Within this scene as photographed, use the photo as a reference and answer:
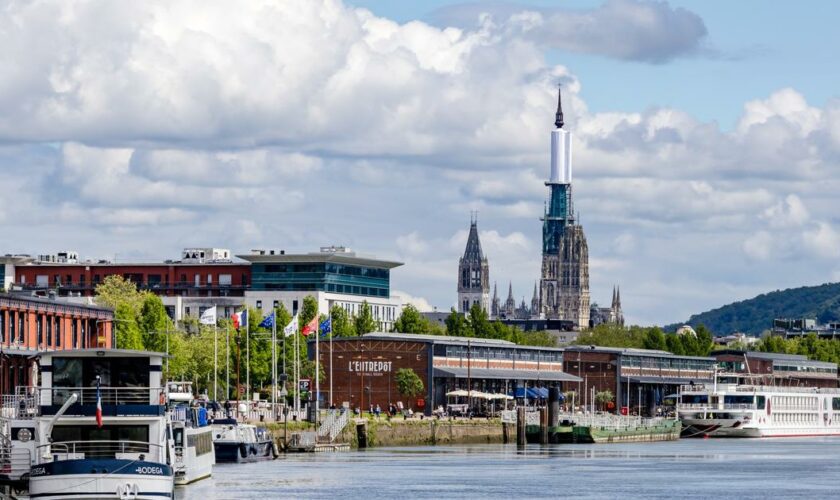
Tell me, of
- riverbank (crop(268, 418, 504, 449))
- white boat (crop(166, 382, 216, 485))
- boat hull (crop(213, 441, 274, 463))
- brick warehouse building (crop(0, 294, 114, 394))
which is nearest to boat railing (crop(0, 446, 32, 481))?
white boat (crop(166, 382, 216, 485))

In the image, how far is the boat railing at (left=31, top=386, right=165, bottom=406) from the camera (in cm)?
7362

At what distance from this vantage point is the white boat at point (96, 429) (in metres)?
67.8

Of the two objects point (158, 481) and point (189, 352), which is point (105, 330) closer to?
point (189, 352)

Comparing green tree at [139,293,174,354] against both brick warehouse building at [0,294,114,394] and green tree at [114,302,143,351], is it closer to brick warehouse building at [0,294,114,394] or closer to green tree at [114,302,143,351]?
green tree at [114,302,143,351]

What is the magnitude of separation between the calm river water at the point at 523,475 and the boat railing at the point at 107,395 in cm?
1011

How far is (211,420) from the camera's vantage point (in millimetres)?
120938

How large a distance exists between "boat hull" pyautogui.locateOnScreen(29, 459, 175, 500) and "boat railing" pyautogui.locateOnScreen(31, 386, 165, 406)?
4728 mm

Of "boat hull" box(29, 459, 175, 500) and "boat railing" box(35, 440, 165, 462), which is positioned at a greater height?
"boat railing" box(35, 440, 165, 462)

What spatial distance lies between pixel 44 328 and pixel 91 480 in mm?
64383

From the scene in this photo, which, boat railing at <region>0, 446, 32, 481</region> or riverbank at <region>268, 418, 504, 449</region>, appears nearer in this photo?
boat railing at <region>0, 446, 32, 481</region>

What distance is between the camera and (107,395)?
2936 inches

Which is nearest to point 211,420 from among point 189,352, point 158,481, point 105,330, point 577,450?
point 105,330

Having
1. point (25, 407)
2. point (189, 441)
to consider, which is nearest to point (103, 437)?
point (25, 407)

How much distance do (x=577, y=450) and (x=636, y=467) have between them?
99.4 ft
